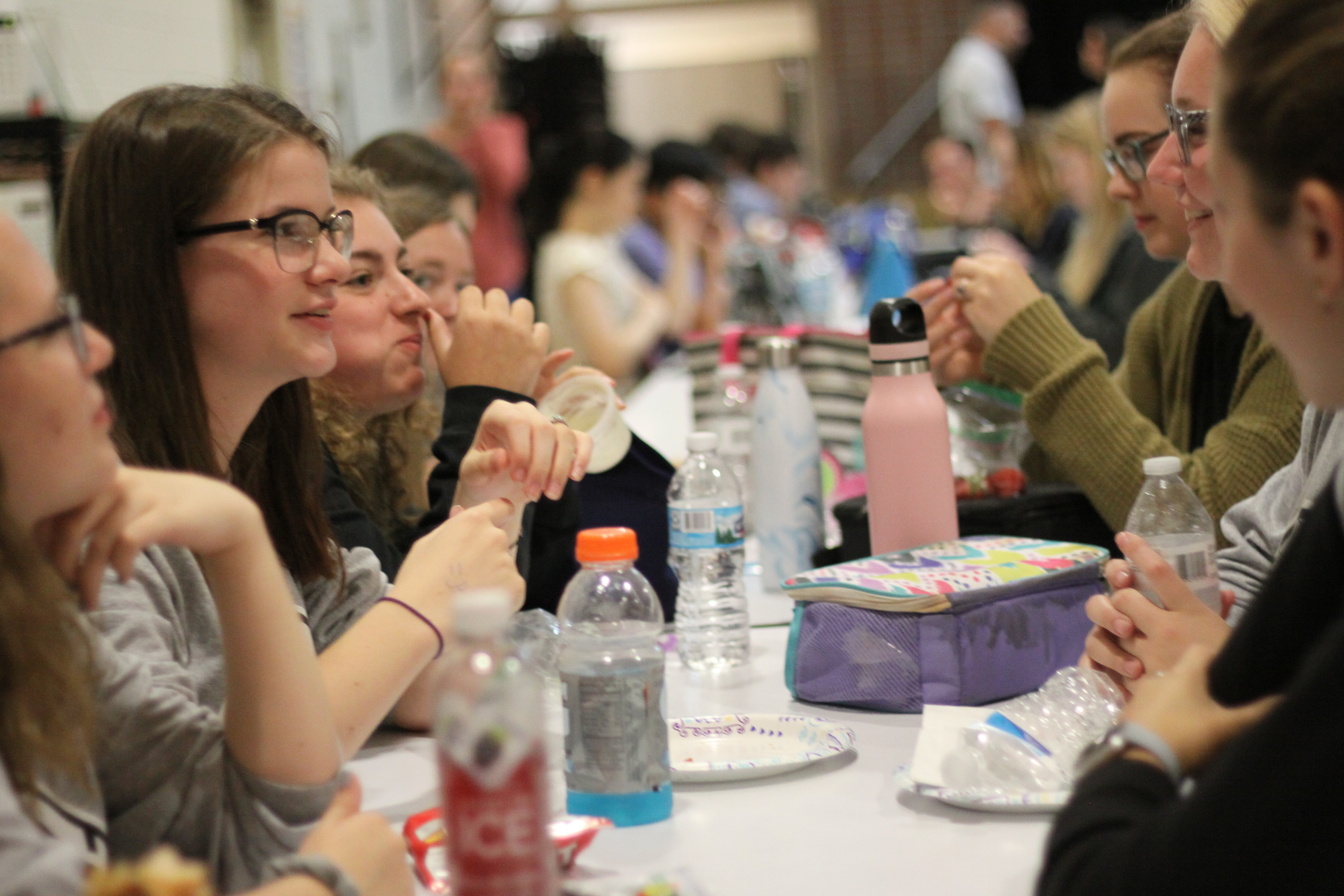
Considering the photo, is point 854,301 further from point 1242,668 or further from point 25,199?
point 1242,668

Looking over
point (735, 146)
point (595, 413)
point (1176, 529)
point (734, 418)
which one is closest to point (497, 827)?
point (1176, 529)

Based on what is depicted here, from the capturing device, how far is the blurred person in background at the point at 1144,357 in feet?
5.77

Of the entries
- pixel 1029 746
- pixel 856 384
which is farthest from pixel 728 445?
pixel 1029 746

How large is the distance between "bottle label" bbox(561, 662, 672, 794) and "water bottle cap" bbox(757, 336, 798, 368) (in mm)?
885

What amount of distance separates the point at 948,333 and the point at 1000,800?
1119mm

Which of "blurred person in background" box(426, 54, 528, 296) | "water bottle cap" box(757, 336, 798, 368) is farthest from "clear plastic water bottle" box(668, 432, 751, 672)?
"blurred person in background" box(426, 54, 528, 296)

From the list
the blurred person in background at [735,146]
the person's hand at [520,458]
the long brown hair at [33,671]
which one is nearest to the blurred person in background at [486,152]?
the blurred person in background at [735,146]

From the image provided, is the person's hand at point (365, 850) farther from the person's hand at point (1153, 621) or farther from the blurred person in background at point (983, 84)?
the blurred person in background at point (983, 84)

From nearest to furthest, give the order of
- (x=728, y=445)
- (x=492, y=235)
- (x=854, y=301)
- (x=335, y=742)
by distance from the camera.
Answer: (x=335, y=742)
(x=728, y=445)
(x=854, y=301)
(x=492, y=235)

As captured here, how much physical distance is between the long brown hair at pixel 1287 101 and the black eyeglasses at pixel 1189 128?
2.34ft

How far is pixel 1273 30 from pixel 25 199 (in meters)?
2.41

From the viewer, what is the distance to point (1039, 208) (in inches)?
247

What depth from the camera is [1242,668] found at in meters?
0.87

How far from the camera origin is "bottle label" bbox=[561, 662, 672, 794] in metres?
1.10
